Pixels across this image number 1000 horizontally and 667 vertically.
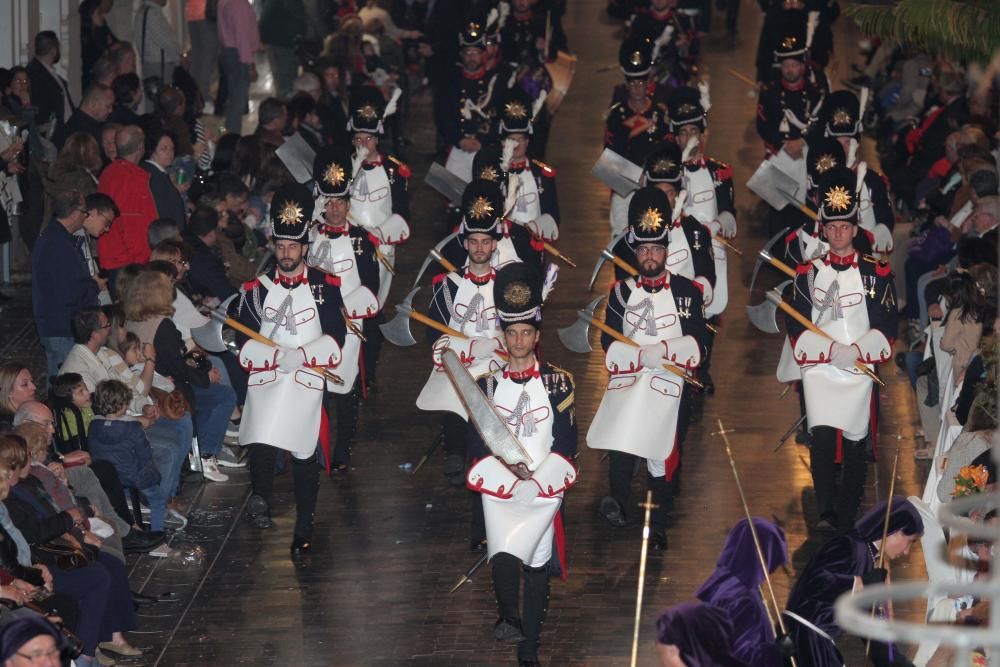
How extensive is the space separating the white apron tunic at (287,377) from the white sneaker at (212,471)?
1227mm

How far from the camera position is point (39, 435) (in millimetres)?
8969

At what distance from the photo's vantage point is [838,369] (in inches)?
412

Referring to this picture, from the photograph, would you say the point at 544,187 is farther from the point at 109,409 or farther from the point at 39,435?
the point at 39,435

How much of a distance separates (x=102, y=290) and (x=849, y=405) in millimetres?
4872

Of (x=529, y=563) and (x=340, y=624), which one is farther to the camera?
(x=340, y=624)

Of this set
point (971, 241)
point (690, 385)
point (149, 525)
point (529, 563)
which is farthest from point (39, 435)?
point (971, 241)

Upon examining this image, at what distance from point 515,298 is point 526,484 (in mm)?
909

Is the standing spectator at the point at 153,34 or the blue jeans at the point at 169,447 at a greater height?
the blue jeans at the point at 169,447

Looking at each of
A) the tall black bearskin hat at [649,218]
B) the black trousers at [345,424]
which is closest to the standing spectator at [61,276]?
the black trousers at [345,424]

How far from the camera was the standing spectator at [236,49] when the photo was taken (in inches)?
757

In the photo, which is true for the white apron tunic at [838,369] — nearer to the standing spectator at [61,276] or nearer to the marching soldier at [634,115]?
the marching soldier at [634,115]

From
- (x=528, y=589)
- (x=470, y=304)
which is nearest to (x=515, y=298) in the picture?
(x=528, y=589)

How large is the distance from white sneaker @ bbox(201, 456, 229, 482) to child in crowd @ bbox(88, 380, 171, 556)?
4.48 ft

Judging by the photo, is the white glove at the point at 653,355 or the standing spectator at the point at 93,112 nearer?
the white glove at the point at 653,355
